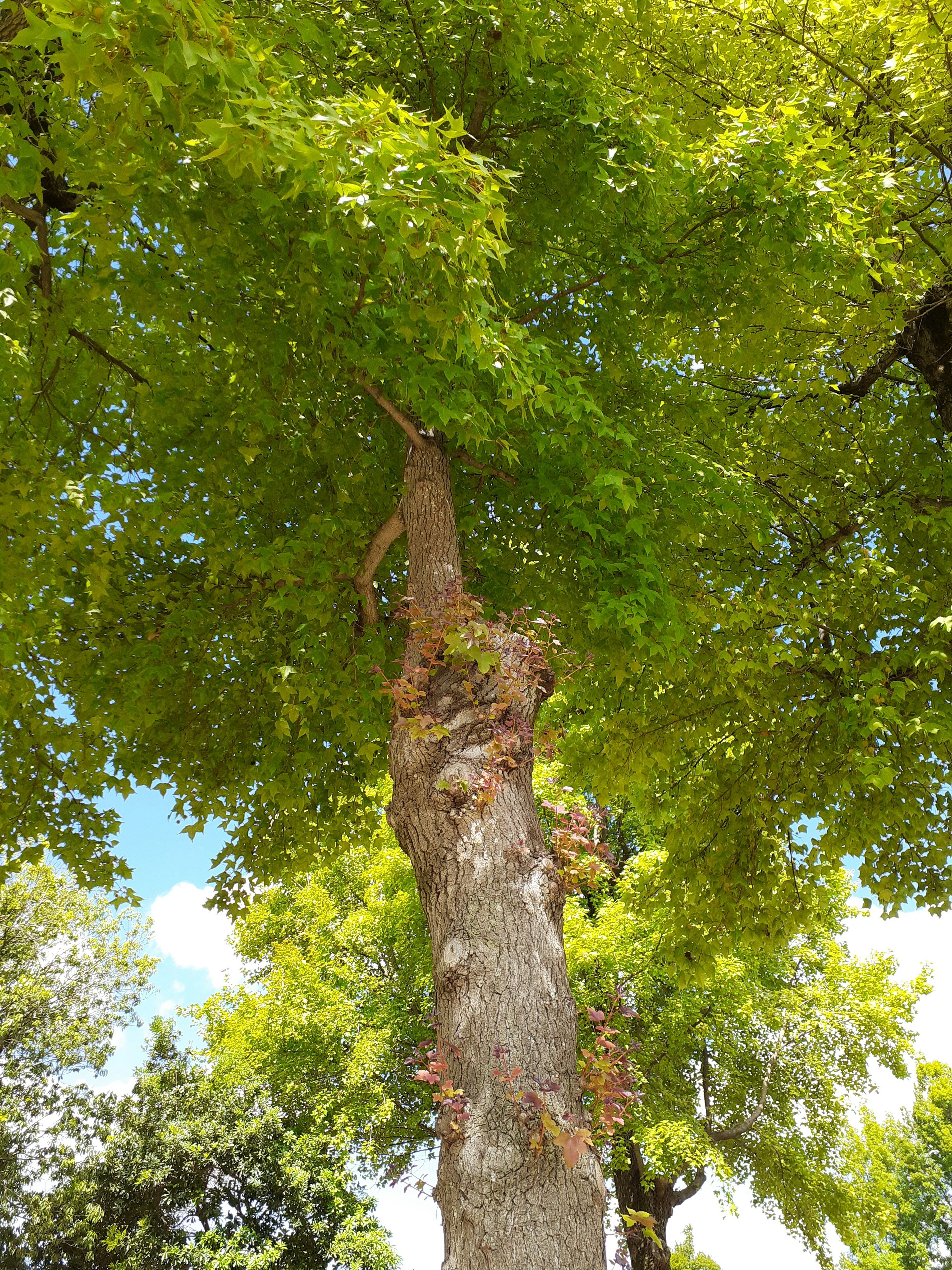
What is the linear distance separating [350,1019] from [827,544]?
13932 millimetres

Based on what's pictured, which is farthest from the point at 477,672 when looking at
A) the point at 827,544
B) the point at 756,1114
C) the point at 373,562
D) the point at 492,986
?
the point at 756,1114

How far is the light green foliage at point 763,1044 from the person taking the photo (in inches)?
645

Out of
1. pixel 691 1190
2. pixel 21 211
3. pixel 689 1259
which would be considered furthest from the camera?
pixel 689 1259

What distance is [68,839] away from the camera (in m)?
8.74

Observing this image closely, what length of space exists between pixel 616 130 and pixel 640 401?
272 cm

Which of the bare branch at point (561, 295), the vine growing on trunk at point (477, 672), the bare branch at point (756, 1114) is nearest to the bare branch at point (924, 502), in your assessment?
the bare branch at point (561, 295)

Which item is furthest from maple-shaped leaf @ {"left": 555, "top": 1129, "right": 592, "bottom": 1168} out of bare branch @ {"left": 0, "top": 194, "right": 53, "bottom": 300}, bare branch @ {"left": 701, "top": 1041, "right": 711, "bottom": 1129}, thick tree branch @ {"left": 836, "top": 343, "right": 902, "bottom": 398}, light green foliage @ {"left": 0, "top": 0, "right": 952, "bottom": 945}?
bare branch @ {"left": 701, "top": 1041, "right": 711, "bottom": 1129}

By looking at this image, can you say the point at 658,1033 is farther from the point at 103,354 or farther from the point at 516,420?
the point at 103,354

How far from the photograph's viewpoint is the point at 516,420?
805cm

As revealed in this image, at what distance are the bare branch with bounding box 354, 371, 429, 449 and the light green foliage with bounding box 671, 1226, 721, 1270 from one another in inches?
972

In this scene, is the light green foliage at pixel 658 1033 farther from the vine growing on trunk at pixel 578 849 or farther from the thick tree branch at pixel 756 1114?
the vine growing on trunk at pixel 578 849

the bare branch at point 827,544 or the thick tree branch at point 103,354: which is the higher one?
the thick tree branch at point 103,354

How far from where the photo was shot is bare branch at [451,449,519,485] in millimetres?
7992

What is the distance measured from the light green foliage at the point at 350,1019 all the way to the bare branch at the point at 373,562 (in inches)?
341
